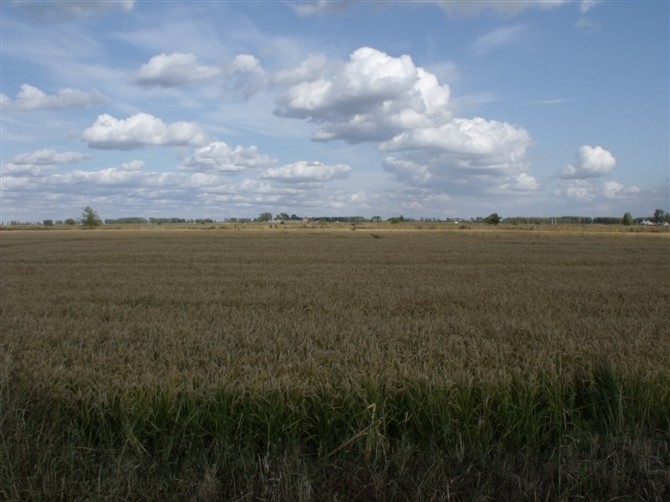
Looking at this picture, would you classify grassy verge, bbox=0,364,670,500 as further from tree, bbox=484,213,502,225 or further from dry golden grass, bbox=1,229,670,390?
tree, bbox=484,213,502,225

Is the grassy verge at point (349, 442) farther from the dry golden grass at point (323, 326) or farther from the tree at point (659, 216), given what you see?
the tree at point (659, 216)

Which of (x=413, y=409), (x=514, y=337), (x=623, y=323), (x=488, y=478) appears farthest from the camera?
(x=623, y=323)

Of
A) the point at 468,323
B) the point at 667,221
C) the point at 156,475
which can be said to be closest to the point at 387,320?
the point at 468,323

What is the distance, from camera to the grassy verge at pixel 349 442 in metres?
3.83

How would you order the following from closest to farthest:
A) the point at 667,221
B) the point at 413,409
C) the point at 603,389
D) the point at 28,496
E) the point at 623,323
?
1. the point at 28,496
2. the point at 413,409
3. the point at 603,389
4. the point at 623,323
5. the point at 667,221

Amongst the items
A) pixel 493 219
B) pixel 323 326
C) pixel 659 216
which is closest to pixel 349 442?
pixel 323 326

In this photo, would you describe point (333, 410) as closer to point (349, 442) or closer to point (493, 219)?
point (349, 442)

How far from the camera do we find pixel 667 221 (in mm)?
129625

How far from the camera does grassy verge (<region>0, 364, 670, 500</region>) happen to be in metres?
3.83

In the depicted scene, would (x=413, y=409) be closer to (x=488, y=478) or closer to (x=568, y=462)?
(x=488, y=478)

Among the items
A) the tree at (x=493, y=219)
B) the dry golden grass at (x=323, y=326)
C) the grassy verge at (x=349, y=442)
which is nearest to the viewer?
the grassy verge at (x=349, y=442)

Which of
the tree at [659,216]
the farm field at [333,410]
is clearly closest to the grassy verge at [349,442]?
the farm field at [333,410]

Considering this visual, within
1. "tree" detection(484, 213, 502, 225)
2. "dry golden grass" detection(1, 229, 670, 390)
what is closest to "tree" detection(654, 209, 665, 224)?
"tree" detection(484, 213, 502, 225)

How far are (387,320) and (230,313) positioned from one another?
145 inches
